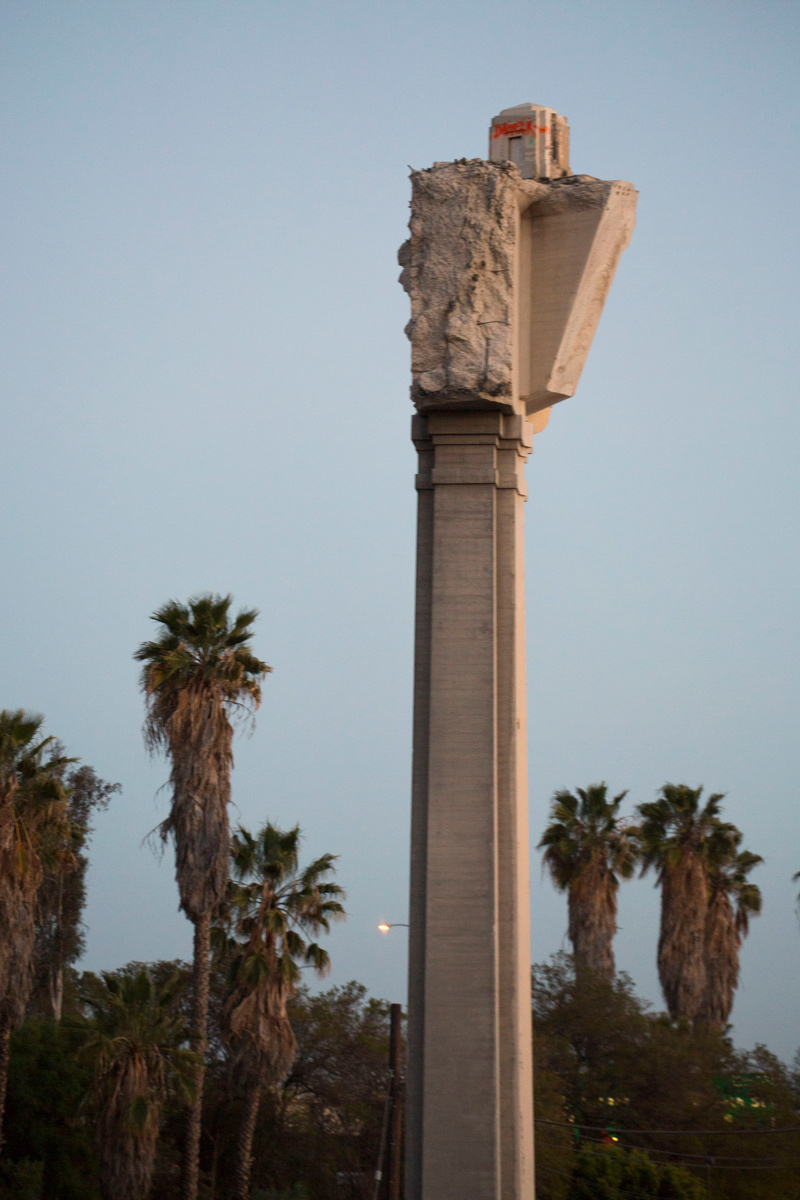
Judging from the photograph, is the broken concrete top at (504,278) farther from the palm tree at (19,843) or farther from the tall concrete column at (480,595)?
the palm tree at (19,843)

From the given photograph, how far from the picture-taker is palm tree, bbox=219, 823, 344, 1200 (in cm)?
2372

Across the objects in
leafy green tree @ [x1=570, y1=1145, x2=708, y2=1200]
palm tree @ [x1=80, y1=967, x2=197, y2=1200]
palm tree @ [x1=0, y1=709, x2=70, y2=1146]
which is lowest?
leafy green tree @ [x1=570, y1=1145, x2=708, y2=1200]

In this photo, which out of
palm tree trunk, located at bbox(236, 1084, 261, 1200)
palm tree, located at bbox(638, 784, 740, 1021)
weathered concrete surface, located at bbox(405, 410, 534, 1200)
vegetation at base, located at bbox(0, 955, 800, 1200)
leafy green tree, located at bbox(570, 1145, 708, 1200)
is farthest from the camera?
palm tree, located at bbox(638, 784, 740, 1021)

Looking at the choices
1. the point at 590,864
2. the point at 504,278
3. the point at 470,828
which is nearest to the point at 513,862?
the point at 470,828

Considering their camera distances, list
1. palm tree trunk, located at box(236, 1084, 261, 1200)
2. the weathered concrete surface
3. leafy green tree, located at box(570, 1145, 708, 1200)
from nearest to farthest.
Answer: the weathered concrete surface, leafy green tree, located at box(570, 1145, 708, 1200), palm tree trunk, located at box(236, 1084, 261, 1200)

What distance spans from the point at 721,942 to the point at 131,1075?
67.1ft

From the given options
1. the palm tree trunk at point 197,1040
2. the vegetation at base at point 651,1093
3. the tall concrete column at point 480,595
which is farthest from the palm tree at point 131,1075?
the tall concrete column at point 480,595

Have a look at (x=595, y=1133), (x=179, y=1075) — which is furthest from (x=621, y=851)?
(x=179, y=1075)

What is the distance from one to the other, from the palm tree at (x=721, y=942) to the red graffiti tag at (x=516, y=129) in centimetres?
2930

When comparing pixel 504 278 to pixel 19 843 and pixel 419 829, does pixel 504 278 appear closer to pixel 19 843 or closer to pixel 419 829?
pixel 419 829

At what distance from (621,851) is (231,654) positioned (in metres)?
15.4

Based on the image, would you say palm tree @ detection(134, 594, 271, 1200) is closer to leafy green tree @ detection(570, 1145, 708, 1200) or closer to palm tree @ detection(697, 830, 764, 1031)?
leafy green tree @ detection(570, 1145, 708, 1200)

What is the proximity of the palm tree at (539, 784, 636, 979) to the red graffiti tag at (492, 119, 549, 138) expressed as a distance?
27.4 m

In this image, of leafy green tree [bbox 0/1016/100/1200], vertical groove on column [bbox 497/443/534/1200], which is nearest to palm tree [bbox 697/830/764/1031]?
leafy green tree [bbox 0/1016/100/1200]
